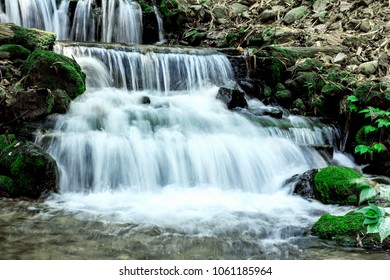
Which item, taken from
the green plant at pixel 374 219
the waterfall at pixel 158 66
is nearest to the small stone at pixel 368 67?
the waterfall at pixel 158 66

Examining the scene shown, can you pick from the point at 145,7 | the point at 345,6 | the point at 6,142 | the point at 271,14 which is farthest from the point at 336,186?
the point at 145,7

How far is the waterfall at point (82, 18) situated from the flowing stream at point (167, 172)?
2.74m

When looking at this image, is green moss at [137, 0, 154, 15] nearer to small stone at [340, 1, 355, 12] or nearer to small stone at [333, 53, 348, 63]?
small stone at [340, 1, 355, 12]

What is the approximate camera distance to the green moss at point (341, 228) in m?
3.95

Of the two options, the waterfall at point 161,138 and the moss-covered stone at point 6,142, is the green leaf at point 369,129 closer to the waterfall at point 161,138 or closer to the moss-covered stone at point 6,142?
the waterfall at point 161,138

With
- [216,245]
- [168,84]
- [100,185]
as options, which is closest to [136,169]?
[100,185]

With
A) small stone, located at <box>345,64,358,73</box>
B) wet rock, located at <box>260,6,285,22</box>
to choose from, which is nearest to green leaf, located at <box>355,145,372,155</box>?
small stone, located at <box>345,64,358,73</box>

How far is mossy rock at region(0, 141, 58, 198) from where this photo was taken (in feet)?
16.4

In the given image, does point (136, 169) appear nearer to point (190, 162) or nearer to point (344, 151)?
point (190, 162)

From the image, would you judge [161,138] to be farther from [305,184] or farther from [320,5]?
[320,5]

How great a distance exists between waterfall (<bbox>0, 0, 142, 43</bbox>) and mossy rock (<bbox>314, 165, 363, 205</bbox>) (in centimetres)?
880

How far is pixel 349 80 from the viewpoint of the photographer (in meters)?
8.33

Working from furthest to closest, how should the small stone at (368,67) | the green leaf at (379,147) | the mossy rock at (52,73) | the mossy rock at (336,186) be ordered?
the small stone at (368,67) < the green leaf at (379,147) < the mossy rock at (52,73) < the mossy rock at (336,186)

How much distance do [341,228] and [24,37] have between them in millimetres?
7257
